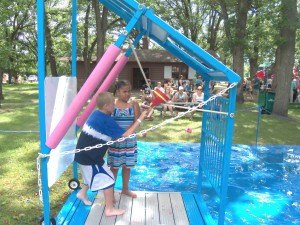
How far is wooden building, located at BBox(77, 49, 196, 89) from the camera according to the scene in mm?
30084

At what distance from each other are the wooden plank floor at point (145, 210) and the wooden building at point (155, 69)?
83.8 ft

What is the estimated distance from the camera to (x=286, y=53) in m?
14.6

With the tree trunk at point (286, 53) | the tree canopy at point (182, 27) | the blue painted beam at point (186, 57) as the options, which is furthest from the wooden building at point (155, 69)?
the blue painted beam at point (186, 57)

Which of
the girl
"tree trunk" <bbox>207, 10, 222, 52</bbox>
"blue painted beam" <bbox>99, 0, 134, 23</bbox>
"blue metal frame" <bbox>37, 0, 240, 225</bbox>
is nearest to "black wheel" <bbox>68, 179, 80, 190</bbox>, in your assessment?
"blue metal frame" <bbox>37, 0, 240, 225</bbox>

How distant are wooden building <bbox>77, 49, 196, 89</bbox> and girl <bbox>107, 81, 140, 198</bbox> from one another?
2578 cm

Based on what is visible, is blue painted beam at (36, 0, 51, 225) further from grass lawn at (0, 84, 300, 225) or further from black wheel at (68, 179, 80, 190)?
black wheel at (68, 179, 80, 190)

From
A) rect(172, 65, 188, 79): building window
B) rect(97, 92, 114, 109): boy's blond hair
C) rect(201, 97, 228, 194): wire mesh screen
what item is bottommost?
rect(201, 97, 228, 194): wire mesh screen

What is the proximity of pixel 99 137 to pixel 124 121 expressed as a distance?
57 centimetres

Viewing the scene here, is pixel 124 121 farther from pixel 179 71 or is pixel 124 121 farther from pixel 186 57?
pixel 179 71

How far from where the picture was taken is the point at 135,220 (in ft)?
12.9

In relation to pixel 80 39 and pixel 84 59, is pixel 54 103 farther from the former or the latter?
pixel 80 39

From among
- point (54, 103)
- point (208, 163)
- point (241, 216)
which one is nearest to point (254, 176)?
point (241, 216)

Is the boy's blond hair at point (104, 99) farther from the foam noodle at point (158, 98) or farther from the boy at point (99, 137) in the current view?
the foam noodle at point (158, 98)

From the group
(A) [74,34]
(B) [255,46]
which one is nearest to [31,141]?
(A) [74,34]
